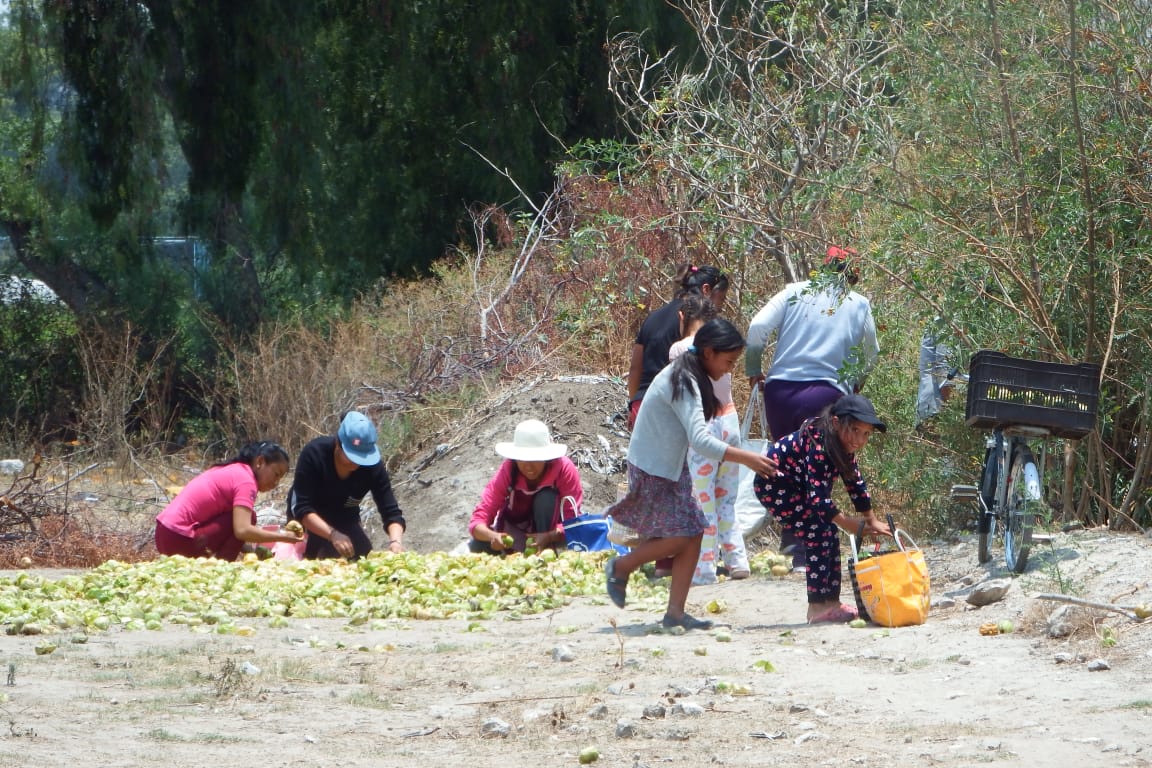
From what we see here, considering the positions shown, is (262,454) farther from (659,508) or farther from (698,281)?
(659,508)

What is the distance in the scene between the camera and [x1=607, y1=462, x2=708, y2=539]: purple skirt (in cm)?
697

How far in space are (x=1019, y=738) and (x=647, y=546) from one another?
2.51 meters

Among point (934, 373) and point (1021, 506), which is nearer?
point (1021, 506)

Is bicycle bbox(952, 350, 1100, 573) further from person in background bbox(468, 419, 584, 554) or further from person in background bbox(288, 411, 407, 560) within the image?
person in background bbox(288, 411, 407, 560)

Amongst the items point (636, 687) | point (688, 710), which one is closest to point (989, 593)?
point (636, 687)

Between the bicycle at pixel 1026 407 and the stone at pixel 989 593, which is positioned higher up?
the bicycle at pixel 1026 407

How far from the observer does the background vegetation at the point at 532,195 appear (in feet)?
27.3

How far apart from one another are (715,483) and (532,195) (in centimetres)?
1280

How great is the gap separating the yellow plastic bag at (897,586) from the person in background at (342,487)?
142 inches

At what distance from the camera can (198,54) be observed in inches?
744

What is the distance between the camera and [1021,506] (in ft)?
24.5

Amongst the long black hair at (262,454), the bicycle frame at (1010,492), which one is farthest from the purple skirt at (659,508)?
the long black hair at (262,454)

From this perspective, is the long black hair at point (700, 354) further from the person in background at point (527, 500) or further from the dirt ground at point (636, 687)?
the person in background at point (527, 500)

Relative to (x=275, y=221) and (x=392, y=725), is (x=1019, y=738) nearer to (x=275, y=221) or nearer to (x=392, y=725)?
(x=392, y=725)
